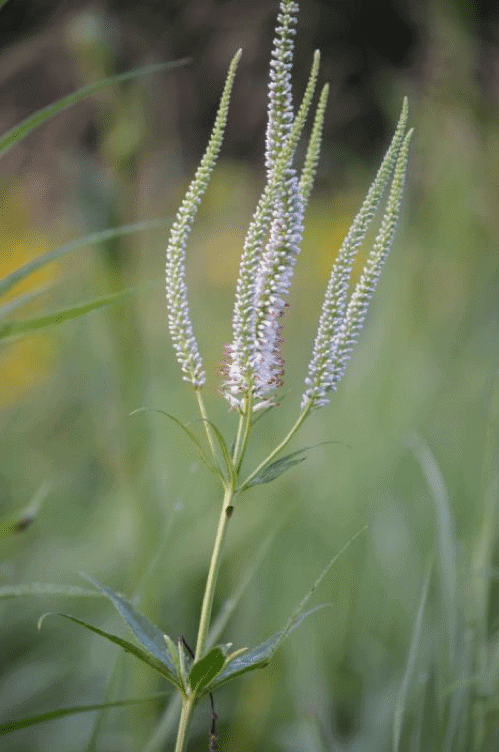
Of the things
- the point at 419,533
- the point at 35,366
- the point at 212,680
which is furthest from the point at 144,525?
the point at 35,366

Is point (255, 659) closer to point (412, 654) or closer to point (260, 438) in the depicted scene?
point (412, 654)

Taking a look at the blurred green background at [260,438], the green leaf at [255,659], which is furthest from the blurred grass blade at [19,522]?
the green leaf at [255,659]

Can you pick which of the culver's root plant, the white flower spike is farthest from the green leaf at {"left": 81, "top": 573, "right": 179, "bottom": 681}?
the white flower spike

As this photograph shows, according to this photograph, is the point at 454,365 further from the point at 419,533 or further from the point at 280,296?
the point at 280,296

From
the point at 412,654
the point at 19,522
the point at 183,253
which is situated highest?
the point at 183,253

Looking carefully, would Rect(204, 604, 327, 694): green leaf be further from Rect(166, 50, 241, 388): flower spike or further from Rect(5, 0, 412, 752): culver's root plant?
Rect(166, 50, 241, 388): flower spike

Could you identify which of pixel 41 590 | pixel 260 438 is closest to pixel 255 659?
pixel 41 590

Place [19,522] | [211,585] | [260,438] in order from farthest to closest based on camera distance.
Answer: [260,438]
[19,522]
[211,585]
